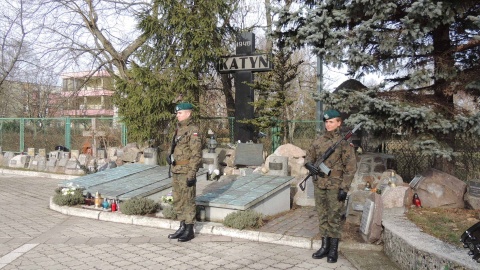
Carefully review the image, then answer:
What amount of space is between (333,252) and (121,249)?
2.81 metres

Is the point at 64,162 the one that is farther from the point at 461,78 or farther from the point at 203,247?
the point at 461,78

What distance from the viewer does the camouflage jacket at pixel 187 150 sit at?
229 inches

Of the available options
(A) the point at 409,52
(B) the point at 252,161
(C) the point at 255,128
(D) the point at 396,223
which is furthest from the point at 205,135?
(D) the point at 396,223

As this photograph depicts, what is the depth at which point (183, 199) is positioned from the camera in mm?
5965

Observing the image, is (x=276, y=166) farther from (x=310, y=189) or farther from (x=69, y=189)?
(x=69, y=189)

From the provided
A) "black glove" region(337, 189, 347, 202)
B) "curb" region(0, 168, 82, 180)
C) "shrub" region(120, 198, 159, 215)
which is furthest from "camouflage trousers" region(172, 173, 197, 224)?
"curb" region(0, 168, 82, 180)

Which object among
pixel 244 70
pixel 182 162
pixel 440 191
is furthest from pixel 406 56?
pixel 244 70

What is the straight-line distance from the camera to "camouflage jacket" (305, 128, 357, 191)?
4.97m

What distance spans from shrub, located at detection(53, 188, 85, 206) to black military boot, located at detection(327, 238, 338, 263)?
17.3 feet

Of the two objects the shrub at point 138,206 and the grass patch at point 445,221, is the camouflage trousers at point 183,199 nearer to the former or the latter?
the shrub at point 138,206

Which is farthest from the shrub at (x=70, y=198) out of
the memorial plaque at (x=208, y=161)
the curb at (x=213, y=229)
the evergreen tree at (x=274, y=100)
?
the evergreen tree at (x=274, y=100)

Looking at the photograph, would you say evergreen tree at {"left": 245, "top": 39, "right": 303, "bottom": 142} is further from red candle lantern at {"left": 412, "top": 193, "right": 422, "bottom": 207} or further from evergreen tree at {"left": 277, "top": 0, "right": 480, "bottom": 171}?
red candle lantern at {"left": 412, "top": 193, "right": 422, "bottom": 207}

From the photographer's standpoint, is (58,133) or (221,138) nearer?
(221,138)

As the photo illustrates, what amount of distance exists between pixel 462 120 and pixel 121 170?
280 inches
